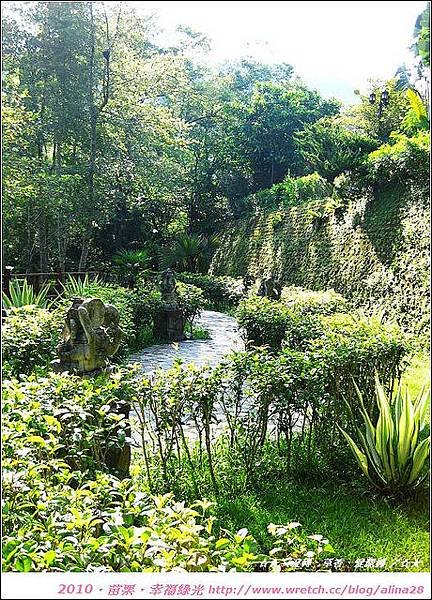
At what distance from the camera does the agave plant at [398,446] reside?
2.86m

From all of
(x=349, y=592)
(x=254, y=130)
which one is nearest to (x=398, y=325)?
(x=254, y=130)

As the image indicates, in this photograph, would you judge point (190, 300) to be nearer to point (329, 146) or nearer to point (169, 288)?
point (169, 288)

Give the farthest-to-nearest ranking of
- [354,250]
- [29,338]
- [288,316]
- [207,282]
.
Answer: [288,316]
[354,250]
[207,282]
[29,338]

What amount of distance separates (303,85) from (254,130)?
36 centimetres

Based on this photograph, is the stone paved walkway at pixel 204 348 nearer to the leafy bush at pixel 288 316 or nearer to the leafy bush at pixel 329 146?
the leafy bush at pixel 288 316

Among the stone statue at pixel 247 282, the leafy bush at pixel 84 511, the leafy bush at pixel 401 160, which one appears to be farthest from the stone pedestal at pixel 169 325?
the leafy bush at pixel 401 160

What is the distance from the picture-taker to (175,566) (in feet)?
5.88

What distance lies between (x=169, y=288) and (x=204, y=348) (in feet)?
1.75

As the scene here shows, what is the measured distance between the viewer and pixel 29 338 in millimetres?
3070

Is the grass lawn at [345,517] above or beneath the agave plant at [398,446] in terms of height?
beneath

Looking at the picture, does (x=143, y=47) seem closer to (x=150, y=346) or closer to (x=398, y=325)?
(x=150, y=346)

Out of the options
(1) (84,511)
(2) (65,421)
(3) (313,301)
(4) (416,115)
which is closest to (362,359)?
(3) (313,301)

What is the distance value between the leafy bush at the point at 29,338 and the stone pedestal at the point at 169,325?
711mm

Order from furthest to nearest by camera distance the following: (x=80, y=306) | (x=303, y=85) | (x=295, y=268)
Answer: (x=295, y=268)
(x=303, y=85)
(x=80, y=306)
